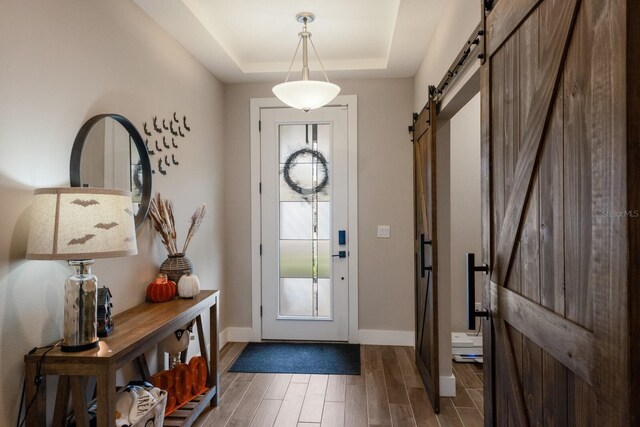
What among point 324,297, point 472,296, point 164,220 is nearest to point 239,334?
point 324,297

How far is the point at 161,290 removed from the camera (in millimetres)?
2496

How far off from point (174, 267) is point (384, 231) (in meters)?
2.08

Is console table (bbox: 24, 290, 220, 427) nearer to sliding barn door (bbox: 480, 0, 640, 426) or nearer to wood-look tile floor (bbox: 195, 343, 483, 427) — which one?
wood-look tile floor (bbox: 195, 343, 483, 427)

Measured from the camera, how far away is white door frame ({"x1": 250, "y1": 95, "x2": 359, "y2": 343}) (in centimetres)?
395

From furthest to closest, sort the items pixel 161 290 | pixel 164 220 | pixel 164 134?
pixel 164 134 < pixel 164 220 < pixel 161 290

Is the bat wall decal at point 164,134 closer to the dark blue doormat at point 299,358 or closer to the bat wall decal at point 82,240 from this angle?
the bat wall decal at point 82,240

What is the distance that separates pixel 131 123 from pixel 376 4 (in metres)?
1.79

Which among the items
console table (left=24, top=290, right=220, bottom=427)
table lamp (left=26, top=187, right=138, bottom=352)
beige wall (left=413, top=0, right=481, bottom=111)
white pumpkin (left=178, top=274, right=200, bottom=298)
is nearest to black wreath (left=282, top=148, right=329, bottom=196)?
beige wall (left=413, top=0, right=481, bottom=111)

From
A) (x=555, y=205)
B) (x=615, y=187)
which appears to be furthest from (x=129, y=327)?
(x=615, y=187)

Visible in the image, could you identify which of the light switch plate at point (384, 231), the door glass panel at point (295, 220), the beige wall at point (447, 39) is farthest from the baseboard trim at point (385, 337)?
the beige wall at point (447, 39)

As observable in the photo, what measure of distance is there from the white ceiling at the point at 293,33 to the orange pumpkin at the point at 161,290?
1.75 meters

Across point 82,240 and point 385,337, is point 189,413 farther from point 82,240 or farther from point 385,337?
point 385,337

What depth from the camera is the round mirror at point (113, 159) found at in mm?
1931

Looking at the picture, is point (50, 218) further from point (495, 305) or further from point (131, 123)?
point (495, 305)
